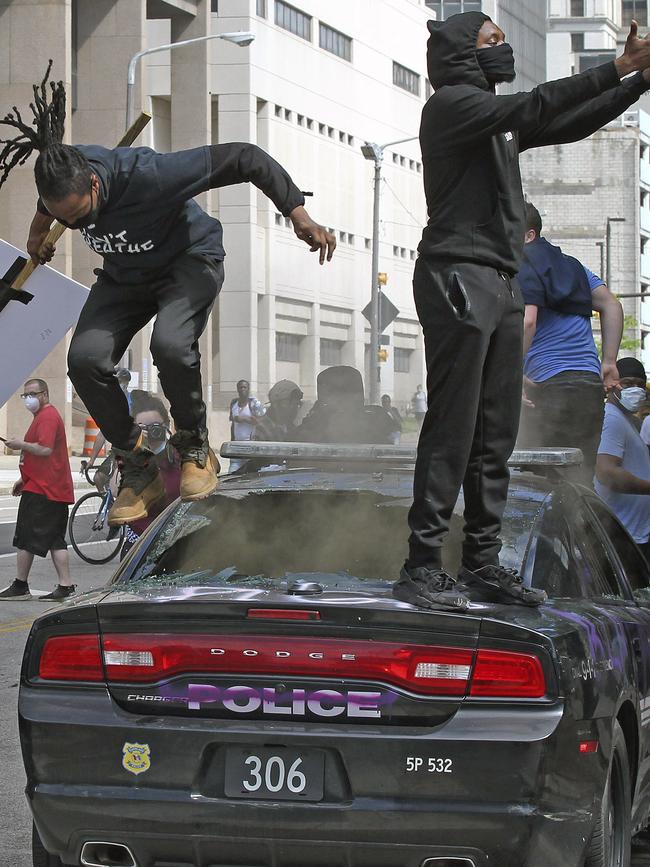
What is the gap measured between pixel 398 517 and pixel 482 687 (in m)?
1.33

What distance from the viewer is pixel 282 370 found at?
69.9 meters

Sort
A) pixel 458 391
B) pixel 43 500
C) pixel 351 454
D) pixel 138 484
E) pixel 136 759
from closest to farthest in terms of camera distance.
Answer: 1. pixel 136 759
2. pixel 458 391
3. pixel 351 454
4. pixel 138 484
5. pixel 43 500

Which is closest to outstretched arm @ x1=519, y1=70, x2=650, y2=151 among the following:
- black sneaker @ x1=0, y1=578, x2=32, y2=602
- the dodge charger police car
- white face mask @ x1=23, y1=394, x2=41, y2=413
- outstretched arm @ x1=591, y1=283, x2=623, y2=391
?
the dodge charger police car

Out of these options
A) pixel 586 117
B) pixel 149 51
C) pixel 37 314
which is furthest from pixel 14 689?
pixel 149 51

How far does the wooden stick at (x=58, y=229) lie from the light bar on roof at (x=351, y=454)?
3.65 ft

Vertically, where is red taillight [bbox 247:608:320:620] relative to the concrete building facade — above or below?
below

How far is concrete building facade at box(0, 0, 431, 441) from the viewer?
4259 cm

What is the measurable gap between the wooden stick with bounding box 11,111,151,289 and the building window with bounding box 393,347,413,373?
7597 cm

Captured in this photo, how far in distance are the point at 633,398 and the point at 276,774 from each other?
565 centimetres

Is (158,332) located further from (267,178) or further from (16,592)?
(16,592)

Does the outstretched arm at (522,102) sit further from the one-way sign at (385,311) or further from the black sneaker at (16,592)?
the one-way sign at (385,311)

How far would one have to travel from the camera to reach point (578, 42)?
426 ft

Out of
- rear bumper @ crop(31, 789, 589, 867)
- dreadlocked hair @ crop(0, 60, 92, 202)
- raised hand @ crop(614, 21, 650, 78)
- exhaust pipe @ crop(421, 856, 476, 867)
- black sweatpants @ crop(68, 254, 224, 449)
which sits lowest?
exhaust pipe @ crop(421, 856, 476, 867)

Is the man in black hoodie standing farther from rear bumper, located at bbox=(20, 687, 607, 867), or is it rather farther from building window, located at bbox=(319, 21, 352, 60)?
building window, located at bbox=(319, 21, 352, 60)
